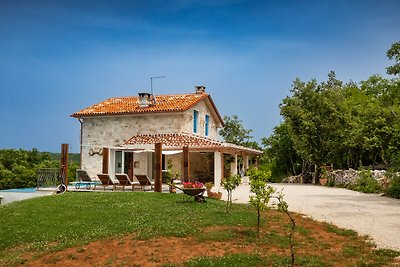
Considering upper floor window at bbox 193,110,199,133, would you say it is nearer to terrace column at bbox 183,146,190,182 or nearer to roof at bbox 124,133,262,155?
roof at bbox 124,133,262,155

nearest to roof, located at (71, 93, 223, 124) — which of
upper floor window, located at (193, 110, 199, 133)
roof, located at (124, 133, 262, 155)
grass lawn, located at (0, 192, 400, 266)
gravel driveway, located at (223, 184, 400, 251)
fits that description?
upper floor window, located at (193, 110, 199, 133)

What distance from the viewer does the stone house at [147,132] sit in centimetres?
2831

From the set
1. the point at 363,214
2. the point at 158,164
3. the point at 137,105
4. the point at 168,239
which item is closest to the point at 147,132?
the point at 137,105

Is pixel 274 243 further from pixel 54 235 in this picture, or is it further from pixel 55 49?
pixel 55 49

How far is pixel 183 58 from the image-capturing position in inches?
691

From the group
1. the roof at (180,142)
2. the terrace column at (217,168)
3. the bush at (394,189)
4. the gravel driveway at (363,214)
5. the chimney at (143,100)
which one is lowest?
the gravel driveway at (363,214)

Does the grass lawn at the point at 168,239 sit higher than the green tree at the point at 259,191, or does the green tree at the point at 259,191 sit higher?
the green tree at the point at 259,191

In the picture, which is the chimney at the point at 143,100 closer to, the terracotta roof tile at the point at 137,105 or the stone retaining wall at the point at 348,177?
the terracotta roof tile at the point at 137,105

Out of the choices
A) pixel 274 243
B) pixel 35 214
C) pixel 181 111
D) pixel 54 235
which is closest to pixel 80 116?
pixel 181 111

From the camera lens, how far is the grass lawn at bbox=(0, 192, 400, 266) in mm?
8711

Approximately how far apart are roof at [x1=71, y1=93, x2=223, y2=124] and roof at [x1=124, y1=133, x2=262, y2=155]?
71.5 inches

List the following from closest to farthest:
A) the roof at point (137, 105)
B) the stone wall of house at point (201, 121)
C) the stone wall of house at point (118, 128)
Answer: the roof at point (137, 105), the stone wall of house at point (118, 128), the stone wall of house at point (201, 121)

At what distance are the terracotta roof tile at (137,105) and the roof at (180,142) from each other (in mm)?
1838

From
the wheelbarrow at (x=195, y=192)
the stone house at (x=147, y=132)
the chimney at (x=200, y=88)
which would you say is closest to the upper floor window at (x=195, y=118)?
the stone house at (x=147, y=132)
